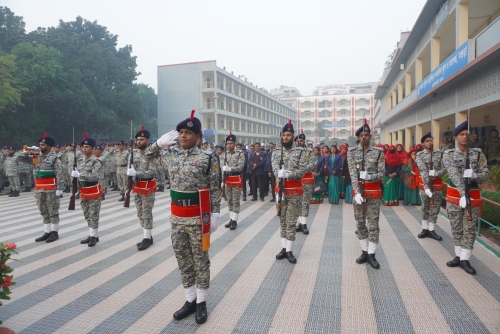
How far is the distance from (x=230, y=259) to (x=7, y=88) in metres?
24.0

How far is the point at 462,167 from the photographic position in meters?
5.18

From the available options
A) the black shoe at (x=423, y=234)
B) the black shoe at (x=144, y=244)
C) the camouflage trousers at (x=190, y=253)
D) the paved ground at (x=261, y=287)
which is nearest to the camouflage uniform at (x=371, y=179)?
the paved ground at (x=261, y=287)

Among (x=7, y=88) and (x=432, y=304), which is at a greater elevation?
(x=7, y=88)

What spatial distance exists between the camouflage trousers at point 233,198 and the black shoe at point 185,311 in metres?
4.23

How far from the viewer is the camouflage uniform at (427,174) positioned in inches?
259

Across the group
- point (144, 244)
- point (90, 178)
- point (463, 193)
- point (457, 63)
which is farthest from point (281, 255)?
point (457, 63)

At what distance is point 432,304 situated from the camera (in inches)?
162

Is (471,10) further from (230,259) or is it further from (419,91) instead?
(230,259)

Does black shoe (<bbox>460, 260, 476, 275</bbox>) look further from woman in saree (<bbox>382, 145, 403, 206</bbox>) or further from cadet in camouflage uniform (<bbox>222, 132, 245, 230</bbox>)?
woman in saree (<bbox>382, 145, 403, 206</bbox>)

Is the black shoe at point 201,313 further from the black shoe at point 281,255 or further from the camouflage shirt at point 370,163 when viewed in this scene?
the camouflage shirt at point 370,163

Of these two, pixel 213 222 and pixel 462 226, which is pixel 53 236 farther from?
pixel 462 226

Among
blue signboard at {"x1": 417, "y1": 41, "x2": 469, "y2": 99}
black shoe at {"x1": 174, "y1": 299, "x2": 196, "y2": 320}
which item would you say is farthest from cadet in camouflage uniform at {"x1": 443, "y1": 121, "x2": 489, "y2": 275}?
blue signboard at {"x1": 417, "y1": 41, "x2": 469, "y2": 99}

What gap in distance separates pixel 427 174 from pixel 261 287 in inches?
161

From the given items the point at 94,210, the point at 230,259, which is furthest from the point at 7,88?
the point at 230,259
